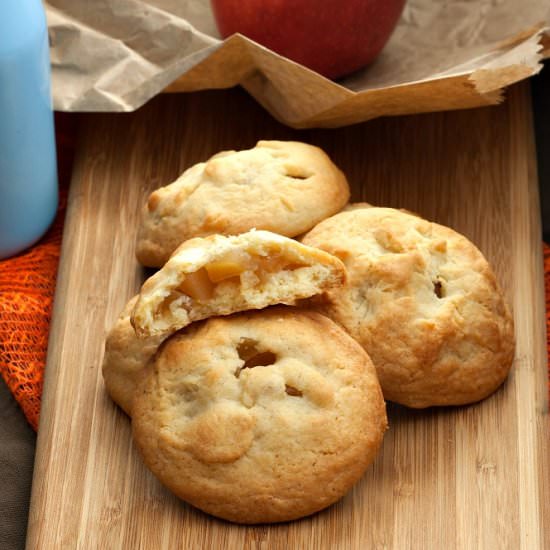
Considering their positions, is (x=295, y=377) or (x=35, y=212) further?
(x=35, y=212)

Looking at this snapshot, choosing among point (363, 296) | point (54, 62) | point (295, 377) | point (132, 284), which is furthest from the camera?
point (54, 62)

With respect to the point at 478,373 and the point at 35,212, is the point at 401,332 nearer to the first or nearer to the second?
the point at 478,373

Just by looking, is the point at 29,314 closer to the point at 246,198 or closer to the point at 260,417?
the point at 246,198

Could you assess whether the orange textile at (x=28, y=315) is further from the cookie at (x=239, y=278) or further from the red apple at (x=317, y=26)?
the red apple at (x=317, y=26)

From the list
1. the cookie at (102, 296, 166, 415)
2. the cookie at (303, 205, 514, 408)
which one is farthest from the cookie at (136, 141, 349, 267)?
the cookie at (102, 296, 166, 415)

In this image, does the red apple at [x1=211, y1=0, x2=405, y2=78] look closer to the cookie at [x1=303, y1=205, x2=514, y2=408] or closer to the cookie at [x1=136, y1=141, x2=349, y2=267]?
the cookie at [x1=136, y1=141, x2=349, y2=267]

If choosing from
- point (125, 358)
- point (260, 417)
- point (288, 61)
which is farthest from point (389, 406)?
point (288, 61)

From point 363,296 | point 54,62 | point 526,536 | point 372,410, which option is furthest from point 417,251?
point 54,62
